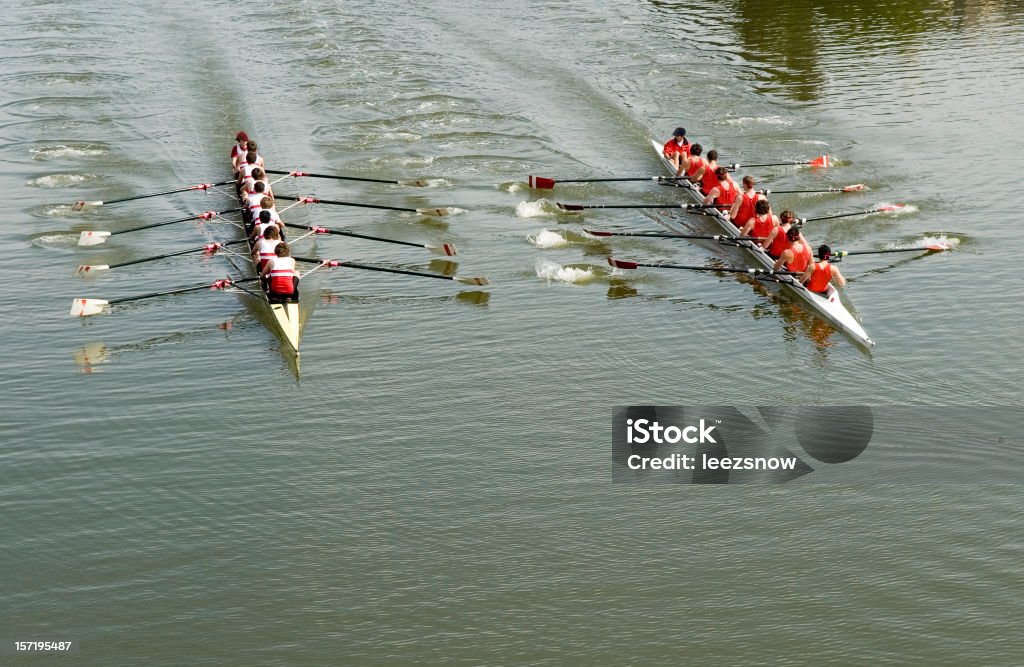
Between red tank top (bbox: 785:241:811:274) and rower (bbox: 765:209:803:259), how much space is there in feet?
1.76

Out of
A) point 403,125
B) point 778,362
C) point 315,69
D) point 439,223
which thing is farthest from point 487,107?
point 778,362

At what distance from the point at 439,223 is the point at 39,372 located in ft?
31.0

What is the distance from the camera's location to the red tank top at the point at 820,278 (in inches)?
779

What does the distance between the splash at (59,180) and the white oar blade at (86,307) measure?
27.1 ft

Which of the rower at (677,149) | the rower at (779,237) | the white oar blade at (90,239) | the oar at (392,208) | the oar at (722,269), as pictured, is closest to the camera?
the oar at (722,269)

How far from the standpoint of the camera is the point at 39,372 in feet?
59.2

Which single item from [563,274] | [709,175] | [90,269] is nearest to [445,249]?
[563,274]

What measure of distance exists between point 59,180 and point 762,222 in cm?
1660

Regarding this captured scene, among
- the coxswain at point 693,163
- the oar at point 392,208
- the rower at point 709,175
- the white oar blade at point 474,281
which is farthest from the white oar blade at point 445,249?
the coxswain at point 693,163

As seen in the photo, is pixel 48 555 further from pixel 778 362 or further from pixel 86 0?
pixel 86 0

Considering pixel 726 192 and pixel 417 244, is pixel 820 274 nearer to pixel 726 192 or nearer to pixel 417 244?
pixel 726 192

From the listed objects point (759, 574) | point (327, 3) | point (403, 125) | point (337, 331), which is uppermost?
point (327, 3)

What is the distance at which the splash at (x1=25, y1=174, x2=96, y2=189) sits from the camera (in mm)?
26859

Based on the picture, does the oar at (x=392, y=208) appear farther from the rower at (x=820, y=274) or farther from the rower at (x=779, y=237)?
the rower at (x=820, y=274)
